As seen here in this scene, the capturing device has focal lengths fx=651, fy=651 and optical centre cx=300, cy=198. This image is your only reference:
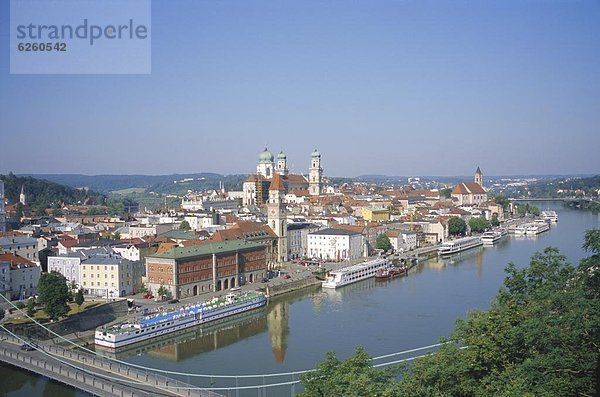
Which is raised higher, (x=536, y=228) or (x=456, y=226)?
(x=456, y=226)

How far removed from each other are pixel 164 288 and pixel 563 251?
1791cm

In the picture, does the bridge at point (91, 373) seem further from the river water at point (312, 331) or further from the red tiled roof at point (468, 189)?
the red tiled roof at point (468, 189)

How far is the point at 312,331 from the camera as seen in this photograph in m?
15.2

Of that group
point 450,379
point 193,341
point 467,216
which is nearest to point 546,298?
point 450,379

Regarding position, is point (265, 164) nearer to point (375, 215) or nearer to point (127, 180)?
point (375, 215)

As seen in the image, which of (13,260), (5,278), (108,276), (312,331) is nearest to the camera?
(312,331)

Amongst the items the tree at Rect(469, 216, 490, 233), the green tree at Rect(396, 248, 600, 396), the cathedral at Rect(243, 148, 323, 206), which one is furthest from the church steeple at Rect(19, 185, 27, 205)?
the green tree at Rect(396, 248, 600, 396)

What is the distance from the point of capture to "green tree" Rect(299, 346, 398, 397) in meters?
6.77

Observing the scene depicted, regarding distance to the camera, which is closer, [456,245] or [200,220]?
[456,245]

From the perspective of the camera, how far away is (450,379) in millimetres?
7559

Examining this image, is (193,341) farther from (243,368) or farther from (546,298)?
(546,298)

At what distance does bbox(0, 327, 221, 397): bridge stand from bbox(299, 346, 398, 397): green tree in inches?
89.7

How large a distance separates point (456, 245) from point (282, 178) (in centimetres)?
2230

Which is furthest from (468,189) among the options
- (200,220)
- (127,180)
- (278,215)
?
(127,180)
